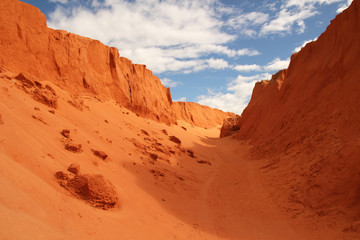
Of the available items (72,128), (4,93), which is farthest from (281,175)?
(4,93)

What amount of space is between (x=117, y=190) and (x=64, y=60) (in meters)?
7.60

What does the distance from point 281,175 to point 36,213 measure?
6635mm

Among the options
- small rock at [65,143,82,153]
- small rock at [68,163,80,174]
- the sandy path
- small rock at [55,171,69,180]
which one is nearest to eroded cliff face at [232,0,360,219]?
the sandy path

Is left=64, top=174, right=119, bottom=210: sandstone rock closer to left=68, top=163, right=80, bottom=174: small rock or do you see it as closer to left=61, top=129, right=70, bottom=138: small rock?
left=68, top=163, right=80, bottom=174: small rock

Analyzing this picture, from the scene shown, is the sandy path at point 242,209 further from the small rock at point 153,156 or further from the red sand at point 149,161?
the small rock at point 153,156

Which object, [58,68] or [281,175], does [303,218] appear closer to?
[281,175]

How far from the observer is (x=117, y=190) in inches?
196

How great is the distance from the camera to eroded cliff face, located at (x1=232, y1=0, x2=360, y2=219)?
5.48 metres

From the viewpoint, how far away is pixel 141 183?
6.03 m

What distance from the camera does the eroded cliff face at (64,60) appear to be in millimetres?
8602

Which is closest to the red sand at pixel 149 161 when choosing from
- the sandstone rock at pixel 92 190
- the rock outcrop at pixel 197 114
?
the sandstone rock at pixel 92 190

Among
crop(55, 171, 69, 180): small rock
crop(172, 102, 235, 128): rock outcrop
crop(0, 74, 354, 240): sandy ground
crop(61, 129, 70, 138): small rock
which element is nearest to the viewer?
crop(0, 74, 354, 240): sandy ground

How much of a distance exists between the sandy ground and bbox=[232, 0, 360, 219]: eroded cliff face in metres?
0.72

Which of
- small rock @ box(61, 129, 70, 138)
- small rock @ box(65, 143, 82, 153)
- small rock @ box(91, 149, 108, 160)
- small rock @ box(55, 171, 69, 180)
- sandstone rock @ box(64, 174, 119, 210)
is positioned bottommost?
sandstone rock @ box(64, 174, 119, 210)
